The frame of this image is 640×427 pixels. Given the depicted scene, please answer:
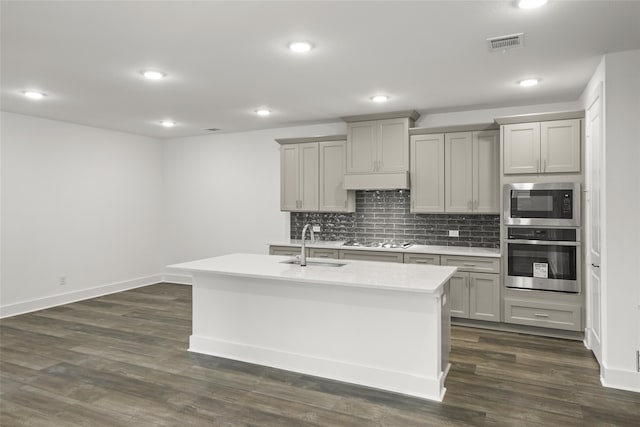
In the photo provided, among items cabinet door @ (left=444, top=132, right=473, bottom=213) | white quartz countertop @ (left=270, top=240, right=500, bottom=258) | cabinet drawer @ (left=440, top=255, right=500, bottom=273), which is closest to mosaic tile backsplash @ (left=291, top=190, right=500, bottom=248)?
white quartz countertop @ (left=270, top=240, right=500, bottom=258)

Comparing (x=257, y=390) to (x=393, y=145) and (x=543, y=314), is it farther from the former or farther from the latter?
(x=393, y=145)

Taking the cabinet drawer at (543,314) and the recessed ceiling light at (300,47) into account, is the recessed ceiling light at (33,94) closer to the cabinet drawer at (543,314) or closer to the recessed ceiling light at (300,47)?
the recessed ceiling light at (300,47)

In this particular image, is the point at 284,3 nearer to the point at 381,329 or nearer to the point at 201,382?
the point at 381,329

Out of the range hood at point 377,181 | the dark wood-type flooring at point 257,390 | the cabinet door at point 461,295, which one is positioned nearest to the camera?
the dark wood-type flooring at point 257,390

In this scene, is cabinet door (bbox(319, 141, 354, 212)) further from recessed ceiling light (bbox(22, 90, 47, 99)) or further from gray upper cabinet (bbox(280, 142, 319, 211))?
recessed ceiling light (bbox(22, 90, 47, 99))

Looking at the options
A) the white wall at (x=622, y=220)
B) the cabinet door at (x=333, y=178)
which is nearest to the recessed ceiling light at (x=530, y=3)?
the white wall at (x=622, y=220)

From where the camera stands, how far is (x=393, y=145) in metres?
5.22

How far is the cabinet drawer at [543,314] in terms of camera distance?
425 centimetres

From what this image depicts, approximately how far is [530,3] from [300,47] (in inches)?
59.6

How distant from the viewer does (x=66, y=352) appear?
3.97 m

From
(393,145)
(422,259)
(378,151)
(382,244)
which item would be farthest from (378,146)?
(422,259)

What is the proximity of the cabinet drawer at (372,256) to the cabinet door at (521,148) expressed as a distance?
5.08 feet

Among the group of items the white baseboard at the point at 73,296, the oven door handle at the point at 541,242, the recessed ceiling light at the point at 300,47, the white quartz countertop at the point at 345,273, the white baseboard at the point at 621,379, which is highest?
the recessed ceiling light at the point at 300,47

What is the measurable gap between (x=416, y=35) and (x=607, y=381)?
2971mm
